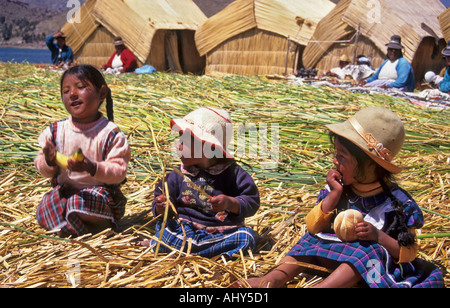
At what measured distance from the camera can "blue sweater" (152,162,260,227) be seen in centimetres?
206

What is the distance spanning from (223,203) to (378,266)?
24.9 inches

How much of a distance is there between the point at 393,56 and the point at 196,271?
22.5ft

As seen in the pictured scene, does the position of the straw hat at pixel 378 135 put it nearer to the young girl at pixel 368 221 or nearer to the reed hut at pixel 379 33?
the young girl at pixel 368 221

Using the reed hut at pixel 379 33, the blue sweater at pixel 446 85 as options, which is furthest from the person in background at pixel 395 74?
the reed hut at pixel 379 33

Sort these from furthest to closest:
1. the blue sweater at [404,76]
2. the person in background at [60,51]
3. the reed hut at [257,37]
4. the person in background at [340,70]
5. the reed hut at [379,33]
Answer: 1. the reed hut at [257,37]
2. the person in background at [60,51]
3. the reed hut at [379,33]
4. the person in background at [340,70]
5. the blue sweater at [404,76]

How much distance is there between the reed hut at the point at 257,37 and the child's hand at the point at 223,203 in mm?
9805

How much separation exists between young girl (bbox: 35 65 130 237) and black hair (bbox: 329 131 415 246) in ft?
3.31

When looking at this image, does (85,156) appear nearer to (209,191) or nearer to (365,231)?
(209,191)

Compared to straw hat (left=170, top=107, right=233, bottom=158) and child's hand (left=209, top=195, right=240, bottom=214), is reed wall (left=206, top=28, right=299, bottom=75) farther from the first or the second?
child's hand (left=209, top=195, right=240, bottom=214)

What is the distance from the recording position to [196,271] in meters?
1.81

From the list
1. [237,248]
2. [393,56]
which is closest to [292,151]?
[237,248]

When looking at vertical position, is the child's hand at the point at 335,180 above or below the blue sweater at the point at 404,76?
below

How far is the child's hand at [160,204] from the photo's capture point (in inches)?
79.2
